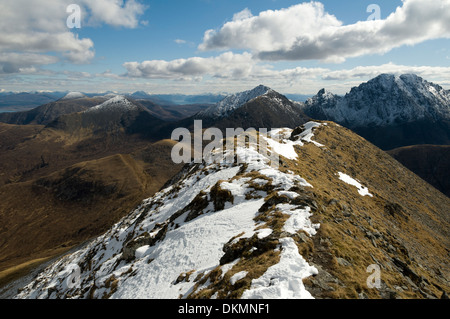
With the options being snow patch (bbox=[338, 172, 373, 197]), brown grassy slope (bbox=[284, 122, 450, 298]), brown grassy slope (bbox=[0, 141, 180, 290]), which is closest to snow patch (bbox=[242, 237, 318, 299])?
brown grassy slope (bbox=[284, 122, 450, 298])

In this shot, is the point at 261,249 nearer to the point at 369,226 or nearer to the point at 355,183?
the point at 369,226

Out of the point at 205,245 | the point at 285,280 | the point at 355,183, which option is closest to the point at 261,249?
the point at 285,280

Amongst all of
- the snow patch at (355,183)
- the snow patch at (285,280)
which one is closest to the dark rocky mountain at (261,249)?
the snow patch at (285,280)

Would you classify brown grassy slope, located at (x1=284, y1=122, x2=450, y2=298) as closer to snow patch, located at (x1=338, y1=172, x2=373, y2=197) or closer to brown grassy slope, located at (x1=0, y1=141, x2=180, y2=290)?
snow patch, located at (x1=338, y1=172, x2=373, y2=197)

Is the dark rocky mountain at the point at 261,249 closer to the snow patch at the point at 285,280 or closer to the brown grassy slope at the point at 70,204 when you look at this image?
the snow patch at the point at 285,280

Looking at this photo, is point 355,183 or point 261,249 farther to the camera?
point 355,183
